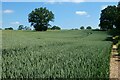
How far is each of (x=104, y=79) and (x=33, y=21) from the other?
62.4 m

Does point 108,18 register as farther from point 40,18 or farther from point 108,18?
point 40,18

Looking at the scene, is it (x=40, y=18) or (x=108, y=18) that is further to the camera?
(x=108, y=18)

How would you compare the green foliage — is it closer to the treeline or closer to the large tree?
the treeline

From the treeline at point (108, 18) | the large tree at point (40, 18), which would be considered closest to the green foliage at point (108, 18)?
the treeline at point (108, 18)

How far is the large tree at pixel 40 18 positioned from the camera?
70.7 metres

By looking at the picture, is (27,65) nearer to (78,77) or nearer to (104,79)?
(78,77)

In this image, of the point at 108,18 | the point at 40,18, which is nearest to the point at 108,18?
the point at 108,18

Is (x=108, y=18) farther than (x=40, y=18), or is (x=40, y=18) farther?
(x=108, y=18)

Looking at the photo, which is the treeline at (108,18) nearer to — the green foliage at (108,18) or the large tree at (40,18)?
the green foliage at (108,18)

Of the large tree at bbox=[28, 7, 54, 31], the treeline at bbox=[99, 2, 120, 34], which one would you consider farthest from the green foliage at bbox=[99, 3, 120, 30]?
the large tree at bbox=[28, 7, 54, 31]

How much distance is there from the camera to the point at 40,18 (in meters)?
70.4

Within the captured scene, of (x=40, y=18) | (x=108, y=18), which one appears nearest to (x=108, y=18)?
(x=108, y=18)

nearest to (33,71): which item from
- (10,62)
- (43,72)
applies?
(43,72)

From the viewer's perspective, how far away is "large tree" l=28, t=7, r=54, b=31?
7069cm
